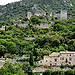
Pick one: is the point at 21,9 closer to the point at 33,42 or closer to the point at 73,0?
the point at 73,0

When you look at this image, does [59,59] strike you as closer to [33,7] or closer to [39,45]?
[39,45]

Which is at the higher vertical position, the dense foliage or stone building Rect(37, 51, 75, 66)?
the dense foliage

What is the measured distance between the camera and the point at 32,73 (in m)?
35.2

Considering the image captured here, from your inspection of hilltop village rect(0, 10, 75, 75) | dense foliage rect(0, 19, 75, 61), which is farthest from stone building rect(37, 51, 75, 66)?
dense foliage rect(0, 19, 75, 61)

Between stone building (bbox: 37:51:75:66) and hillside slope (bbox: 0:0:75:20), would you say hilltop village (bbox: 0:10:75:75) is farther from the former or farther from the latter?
hillside slope (bbox: 0:0:75:20)

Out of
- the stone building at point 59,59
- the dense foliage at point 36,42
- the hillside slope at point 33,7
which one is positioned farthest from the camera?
the hillside slope at point 33,7

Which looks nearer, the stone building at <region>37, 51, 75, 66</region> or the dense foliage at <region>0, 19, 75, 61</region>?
the stone building at <region>37, 51, 75, 66</region>

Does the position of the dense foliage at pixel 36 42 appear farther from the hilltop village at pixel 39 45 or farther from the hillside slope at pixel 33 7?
the hillside slope at pixel 33 7

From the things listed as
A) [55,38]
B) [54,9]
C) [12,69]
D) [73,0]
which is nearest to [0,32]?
[55,38]

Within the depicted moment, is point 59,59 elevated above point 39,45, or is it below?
below

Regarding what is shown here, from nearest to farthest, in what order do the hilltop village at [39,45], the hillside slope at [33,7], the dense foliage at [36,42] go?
the hilltop village at [39,45] < the dense foliage at [36,42] < the hillside slope at [33,7]

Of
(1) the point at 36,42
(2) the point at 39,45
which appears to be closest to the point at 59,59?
(2) the point at 39,45

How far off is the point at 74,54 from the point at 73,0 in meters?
87.0

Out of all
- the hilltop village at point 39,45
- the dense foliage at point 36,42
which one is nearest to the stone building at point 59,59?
the hilltop village at point 39,45
